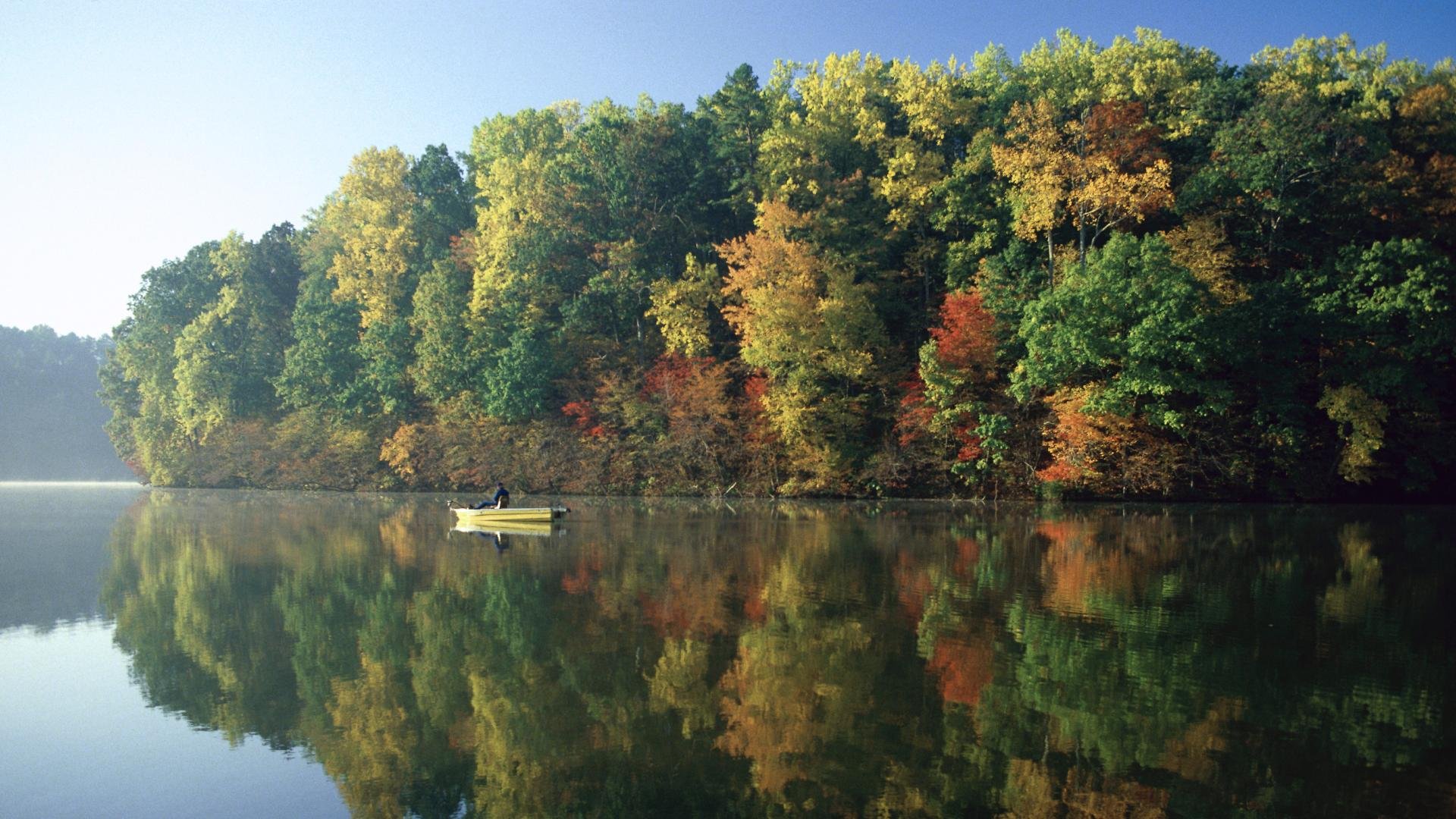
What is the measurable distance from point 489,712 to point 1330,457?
32.9 meters

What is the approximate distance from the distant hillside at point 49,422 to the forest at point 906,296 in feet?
159

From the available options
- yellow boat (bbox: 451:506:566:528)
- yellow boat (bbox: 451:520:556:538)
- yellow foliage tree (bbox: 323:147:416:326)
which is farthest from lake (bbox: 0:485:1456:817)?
yellow foliage tree (bbox: 323:147:416:326)

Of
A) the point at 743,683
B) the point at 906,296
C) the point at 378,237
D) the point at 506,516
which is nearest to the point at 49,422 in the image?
the point at 378,237

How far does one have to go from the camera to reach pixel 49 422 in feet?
301

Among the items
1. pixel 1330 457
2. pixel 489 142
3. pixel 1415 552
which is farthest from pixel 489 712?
pixel 489 142

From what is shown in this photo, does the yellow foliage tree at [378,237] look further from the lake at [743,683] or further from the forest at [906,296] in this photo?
the lake at [743,683]

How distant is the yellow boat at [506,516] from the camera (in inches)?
1063

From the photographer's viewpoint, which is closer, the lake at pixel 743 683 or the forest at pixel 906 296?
the lake at pixel 743 683

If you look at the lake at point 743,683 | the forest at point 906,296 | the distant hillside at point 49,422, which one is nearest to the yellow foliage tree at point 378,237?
the forest at point 906,296

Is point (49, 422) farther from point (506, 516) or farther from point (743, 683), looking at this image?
point (743, 683)

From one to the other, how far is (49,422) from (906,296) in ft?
301

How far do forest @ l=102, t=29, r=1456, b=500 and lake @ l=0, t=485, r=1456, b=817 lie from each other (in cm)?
1279

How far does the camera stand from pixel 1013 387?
31812 millimetres

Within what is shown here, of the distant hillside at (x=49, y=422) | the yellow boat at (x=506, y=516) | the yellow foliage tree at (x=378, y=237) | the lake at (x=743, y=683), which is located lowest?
the lake at (x=743, y=683)
